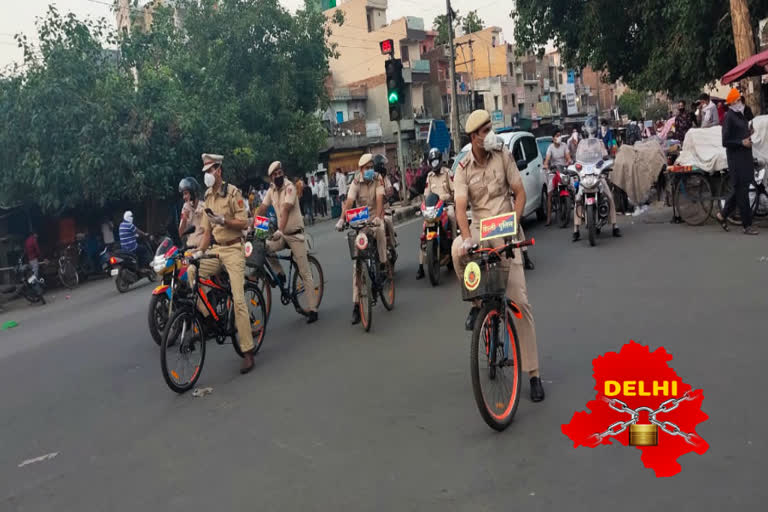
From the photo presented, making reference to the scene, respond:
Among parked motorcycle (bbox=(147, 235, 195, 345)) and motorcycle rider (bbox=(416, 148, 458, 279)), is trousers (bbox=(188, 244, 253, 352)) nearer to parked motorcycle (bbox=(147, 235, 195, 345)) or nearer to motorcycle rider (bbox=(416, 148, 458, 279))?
parked motorcycle (bbox=(147, 235, 195, 345))

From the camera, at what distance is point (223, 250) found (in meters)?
6.55

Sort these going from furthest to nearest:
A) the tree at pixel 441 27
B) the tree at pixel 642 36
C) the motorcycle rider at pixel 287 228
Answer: the tree at pixel 441 27, the tree at pixel 642 36, the motorcycle rider at pixel 287 228

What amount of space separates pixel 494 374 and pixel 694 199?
8495 mm

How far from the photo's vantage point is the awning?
40.2 ft

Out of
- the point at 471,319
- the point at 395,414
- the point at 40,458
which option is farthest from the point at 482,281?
the point at 40,458

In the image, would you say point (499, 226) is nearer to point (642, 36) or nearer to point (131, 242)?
point (131, 242)

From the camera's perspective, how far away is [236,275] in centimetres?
645

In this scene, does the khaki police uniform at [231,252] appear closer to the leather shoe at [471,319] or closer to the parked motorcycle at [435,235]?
the leather shoe at [471,319]

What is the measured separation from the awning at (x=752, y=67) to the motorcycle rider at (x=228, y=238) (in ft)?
33.2

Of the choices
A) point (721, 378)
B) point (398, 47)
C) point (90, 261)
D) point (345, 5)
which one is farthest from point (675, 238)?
point (345, 5)

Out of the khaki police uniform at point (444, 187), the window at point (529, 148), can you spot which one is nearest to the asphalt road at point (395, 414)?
the khaki police uniform at point (444, 187)

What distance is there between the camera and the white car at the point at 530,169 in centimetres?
1328

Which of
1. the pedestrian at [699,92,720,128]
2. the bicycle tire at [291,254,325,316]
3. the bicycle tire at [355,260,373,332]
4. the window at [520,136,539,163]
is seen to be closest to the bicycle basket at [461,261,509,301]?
the bicycle tire at [355,260,373,332]

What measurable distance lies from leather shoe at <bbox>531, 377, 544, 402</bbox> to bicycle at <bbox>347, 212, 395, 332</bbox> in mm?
2764
